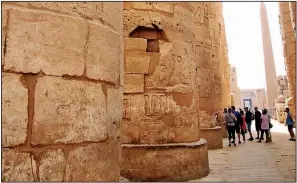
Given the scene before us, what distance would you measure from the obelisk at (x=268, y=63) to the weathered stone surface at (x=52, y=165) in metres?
29.1

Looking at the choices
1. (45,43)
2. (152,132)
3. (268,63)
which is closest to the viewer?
(45,43)

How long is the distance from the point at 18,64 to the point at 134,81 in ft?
11.3

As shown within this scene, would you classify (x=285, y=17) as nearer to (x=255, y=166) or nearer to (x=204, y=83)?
(x=204, y=83)

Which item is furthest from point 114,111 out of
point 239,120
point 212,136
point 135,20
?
point 239,120

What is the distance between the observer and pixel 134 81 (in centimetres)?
500

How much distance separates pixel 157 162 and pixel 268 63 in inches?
1130

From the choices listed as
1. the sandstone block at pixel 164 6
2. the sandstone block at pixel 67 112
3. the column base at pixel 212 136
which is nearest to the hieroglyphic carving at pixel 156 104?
the sandstone block at pixel 164 6

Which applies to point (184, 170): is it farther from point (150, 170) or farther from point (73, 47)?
point (73, 47)

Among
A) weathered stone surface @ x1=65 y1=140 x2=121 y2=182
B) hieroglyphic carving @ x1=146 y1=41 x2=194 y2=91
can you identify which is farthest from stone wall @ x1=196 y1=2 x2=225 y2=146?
weathered stone surface @ x1=65 y1=140 x2=121 y2=182

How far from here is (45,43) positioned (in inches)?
66.4

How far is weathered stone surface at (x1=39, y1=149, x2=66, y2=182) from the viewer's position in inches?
65.2

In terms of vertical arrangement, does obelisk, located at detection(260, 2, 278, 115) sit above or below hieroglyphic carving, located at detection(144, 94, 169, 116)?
above

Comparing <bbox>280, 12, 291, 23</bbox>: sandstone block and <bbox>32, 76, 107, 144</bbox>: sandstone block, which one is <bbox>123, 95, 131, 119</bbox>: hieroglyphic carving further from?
<bbox>280, 12, 291, 23</bbox>: sandstone block

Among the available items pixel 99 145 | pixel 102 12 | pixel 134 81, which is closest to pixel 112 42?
pixel 102 12
